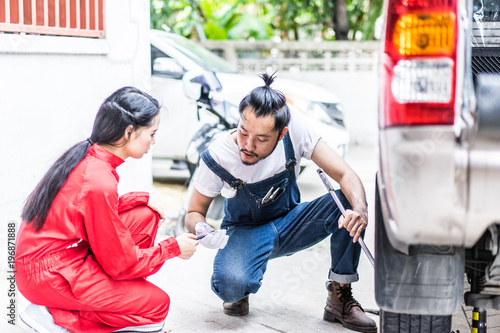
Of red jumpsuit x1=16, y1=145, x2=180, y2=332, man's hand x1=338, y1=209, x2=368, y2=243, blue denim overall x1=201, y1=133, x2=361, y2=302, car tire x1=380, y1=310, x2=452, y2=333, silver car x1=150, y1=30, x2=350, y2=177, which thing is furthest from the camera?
silver car x1=150, y1=30, x2=350, y2=177

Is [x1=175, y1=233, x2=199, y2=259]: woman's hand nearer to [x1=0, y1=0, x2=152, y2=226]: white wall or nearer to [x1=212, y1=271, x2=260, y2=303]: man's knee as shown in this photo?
[x1=212, y1=271, x2=260, y2=303]: man's knee

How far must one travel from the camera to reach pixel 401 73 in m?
1.64

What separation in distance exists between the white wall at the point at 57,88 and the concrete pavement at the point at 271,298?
72 centimetres

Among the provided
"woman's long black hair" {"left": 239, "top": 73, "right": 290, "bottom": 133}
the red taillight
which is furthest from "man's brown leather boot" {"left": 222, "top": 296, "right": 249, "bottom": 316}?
the red taillight

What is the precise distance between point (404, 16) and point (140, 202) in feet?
5.02

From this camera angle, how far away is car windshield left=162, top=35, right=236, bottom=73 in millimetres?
6412

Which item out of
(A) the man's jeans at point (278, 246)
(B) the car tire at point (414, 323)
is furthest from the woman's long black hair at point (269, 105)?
(B) the car tire at point (414, 323)

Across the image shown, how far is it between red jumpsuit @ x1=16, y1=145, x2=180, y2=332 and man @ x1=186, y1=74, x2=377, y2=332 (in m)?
0.43

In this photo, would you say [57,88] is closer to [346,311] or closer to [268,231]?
[268,231]

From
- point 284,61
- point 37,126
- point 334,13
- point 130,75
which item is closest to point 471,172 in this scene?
Result: point 37,126

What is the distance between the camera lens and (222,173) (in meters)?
3.01

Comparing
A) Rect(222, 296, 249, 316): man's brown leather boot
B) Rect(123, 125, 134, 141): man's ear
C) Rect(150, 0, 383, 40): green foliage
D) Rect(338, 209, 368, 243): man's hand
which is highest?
Rect(150, 0, 383, 40): green foliage

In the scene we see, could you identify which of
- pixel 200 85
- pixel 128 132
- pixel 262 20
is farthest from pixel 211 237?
pixel 262 20

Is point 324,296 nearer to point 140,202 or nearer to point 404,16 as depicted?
point 140,202
